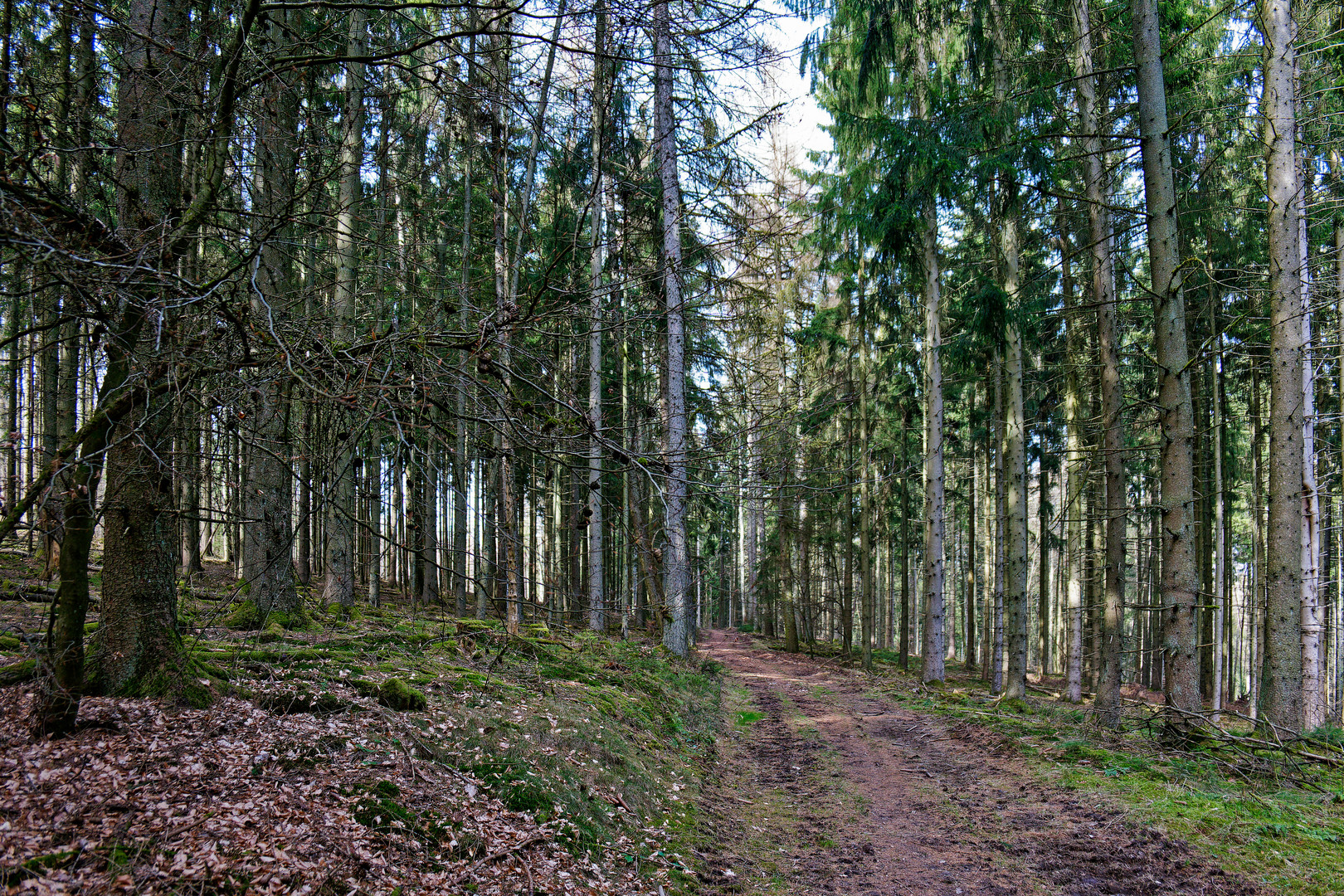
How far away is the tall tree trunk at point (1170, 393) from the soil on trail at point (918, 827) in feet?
6.83

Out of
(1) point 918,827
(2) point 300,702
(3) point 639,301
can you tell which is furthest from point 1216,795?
(2) point 300,702

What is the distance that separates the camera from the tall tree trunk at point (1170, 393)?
7.06m

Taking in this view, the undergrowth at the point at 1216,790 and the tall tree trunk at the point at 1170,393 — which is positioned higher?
the tall tree trunk at the point at 1170,393

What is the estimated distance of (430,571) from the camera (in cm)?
1927

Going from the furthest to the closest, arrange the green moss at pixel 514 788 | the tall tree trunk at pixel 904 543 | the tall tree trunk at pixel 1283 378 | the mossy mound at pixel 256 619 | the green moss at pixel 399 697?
the tall tree trunk at pixel 904 543, the mossy mound at pixel 256 619, the tall tree trunk at pixel 1283 378, the green moss at pixel 399 697, the green moss at pixel 514 788

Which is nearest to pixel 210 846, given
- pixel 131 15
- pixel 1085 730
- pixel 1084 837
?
pixel 131 15

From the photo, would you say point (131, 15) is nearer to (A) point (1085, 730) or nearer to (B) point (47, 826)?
(B) point (47, 826)

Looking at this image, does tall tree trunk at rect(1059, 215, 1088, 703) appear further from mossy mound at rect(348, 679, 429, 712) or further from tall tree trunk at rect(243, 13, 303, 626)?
tall tree trunk at rect(243, 13, 303, 626)

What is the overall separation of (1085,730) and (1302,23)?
27.8 feet

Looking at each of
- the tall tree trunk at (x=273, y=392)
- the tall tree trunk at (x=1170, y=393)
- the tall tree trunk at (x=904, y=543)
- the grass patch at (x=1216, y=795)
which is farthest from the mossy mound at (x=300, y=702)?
the tall tree trunk at (x=904, y=543)

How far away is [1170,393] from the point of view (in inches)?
288

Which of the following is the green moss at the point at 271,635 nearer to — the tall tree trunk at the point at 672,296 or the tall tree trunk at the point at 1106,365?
the tall tree trunk at the point at 672,296

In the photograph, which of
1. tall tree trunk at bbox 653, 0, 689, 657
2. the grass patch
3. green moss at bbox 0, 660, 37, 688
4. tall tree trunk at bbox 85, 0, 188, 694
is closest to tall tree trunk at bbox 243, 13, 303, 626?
tall tree trunk at bbox 85, 0, 188, 694

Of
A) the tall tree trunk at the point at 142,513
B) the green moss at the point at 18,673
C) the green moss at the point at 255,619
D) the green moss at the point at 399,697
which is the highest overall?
the tall tree trunk at the point at 142,513
